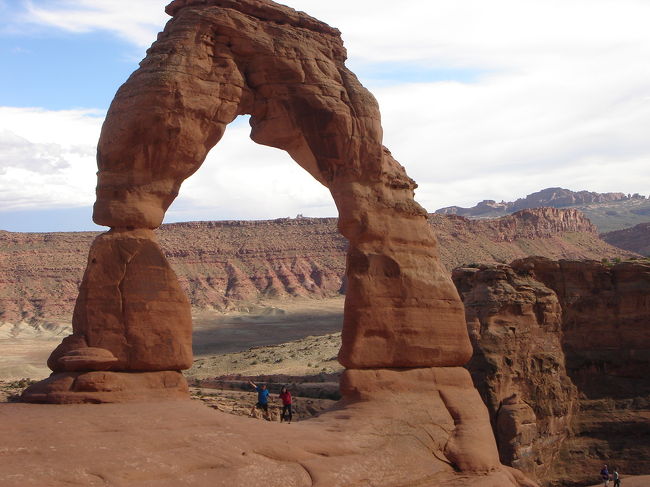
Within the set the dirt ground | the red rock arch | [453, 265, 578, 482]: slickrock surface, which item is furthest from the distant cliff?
the red rock arch

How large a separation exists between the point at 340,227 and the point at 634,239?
340ft

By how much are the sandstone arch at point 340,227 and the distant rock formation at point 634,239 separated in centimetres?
9480

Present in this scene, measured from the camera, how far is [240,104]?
571 inches

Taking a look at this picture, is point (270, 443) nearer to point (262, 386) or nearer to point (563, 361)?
A: point (262, 386)

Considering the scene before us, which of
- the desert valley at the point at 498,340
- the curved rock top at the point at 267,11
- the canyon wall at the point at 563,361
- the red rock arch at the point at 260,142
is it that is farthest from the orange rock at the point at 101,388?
the canyon wall at the point at 563,361

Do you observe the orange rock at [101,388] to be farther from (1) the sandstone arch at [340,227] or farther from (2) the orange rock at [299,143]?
(2) the orange rock at [299,143]

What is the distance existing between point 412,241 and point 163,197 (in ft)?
15.2

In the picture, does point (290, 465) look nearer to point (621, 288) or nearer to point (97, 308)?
point (97, 308)

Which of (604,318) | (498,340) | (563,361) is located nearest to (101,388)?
(498,340)

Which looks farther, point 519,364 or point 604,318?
point 604,318

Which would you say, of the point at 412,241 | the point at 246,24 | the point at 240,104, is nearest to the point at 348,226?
the point at 412,241

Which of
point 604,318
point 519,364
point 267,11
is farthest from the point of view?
point 604,318

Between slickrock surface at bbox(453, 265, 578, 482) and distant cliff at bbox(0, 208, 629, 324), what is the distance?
5928cm

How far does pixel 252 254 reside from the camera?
9825 cm
